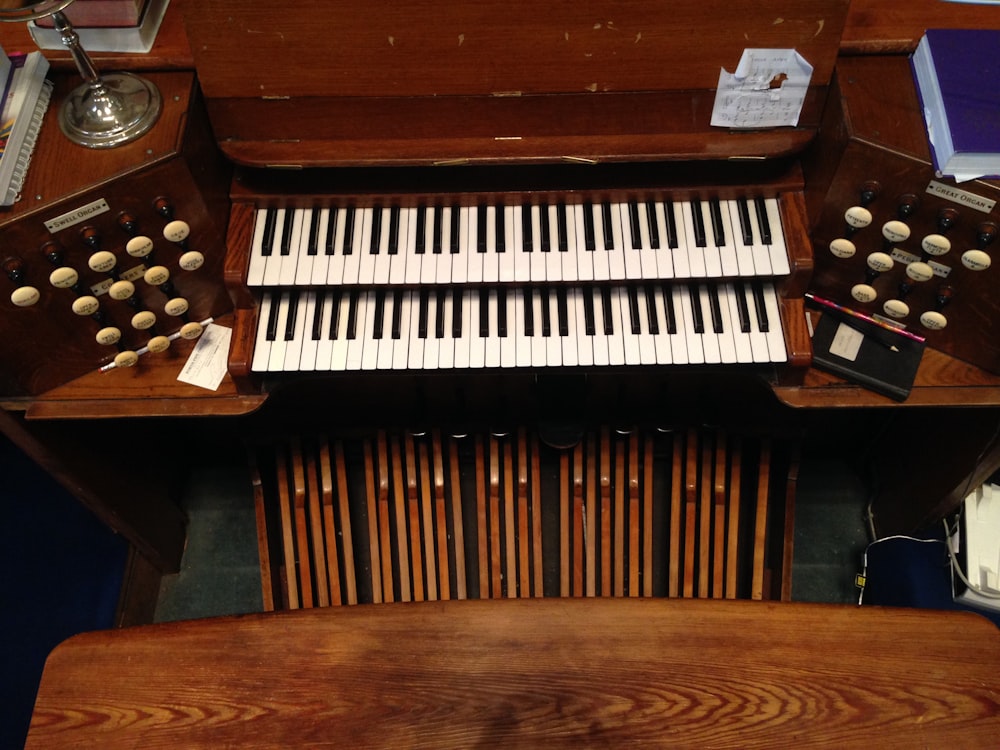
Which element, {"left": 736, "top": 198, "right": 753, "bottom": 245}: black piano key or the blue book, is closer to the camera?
the blue book

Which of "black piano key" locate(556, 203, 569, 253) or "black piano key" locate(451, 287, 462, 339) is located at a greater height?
"black piano key" locate(556, 203, 569, 253)

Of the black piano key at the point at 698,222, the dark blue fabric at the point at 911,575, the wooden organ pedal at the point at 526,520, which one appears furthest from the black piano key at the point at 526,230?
the dark blue fabric at the point at 911,575

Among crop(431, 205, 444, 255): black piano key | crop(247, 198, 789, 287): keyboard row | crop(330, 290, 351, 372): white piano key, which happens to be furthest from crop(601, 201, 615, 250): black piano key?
crop(330, 290, 351, 372): white piano key

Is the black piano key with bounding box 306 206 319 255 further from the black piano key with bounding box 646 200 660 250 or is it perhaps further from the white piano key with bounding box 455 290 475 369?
the black piano key with bounding box 646 200 660 250

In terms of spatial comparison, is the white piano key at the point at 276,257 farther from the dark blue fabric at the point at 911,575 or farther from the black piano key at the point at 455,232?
the dark blue fabric at the point at 911,575

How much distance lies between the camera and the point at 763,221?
1.70 m

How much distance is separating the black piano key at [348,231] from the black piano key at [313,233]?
2.1 inches

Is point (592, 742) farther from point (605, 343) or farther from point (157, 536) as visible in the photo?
point (157, 536)

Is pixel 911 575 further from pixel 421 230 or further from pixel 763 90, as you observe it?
pixel 421 230

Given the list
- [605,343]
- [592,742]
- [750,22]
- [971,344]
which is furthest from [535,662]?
[750,22]

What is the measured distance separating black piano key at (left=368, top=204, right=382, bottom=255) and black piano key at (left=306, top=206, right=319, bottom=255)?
11cm

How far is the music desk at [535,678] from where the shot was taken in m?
1.47

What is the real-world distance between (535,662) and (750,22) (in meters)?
1.16

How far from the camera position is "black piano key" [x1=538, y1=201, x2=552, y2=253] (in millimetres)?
1719
